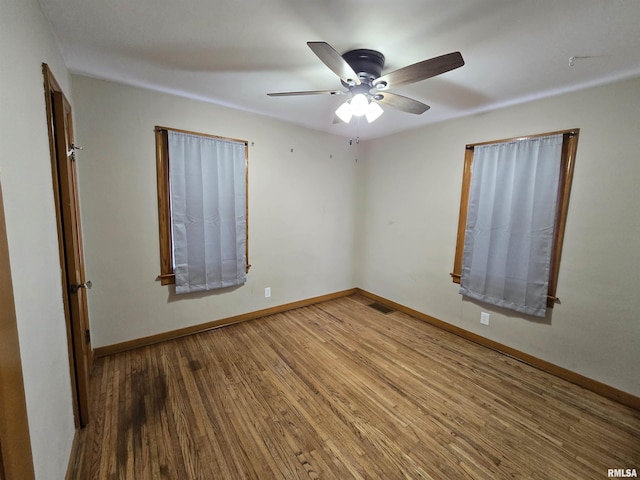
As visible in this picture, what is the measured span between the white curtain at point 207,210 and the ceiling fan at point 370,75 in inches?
49.6

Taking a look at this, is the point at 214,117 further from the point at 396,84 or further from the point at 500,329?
the point at 500,329

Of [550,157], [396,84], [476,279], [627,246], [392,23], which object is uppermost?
[392,23]

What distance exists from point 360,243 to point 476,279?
5.85ft

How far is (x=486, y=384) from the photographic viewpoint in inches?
88.0

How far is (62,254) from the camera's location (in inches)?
61.7

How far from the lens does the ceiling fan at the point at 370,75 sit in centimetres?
139

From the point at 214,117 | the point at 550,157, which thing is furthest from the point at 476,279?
the point at 214,117

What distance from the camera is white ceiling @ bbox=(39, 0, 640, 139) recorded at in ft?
4.48

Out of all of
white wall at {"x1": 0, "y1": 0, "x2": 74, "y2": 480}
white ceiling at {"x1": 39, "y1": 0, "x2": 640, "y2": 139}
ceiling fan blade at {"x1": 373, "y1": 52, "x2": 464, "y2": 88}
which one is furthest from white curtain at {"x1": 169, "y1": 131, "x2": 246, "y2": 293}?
ceiling fan blade at {"x1": 373, "y1": 52, "x2": 464, "y2": 88}

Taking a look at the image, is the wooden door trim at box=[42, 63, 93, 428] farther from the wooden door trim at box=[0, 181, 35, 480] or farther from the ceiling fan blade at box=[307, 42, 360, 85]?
the ceiling fan blade at box=[307, 42, 360, 85]

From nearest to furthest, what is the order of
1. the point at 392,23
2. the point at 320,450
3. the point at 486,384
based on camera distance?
the point at 392,23 → the point at 320,450 → the point at 486,384

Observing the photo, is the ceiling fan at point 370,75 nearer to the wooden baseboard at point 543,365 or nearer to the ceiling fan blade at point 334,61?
the ceiling fan blade at point 334,61

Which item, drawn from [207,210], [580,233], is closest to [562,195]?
[580,233]

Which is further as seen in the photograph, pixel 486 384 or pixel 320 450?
pixel 486 384
